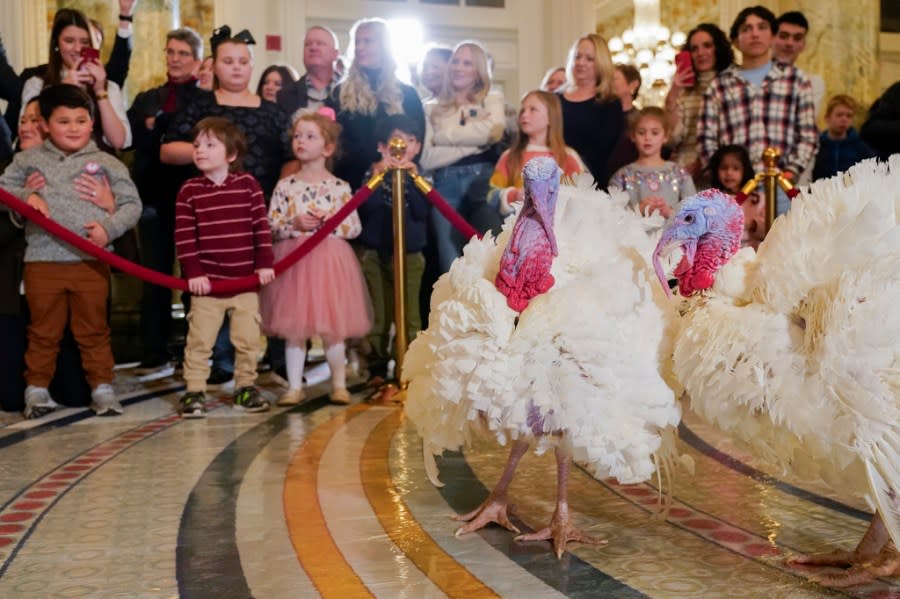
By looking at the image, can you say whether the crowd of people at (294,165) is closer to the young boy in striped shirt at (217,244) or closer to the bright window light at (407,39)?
the young boy in striped shirt at (217,244)

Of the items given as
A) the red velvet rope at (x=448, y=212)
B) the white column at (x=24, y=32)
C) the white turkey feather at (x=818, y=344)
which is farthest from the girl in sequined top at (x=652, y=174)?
the white column at (x=24, y=32)

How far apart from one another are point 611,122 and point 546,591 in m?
4.21

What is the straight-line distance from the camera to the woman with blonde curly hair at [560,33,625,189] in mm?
6520

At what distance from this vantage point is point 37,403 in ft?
17.8

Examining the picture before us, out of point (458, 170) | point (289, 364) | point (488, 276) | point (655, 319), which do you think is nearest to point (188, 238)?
point (289, 364)

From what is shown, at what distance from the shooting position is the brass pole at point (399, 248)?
577 centimetres

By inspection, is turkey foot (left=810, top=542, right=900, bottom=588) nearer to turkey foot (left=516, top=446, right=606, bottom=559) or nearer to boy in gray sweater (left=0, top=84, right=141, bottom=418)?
turkey foot (left=516, top=446, right=606, bottom=559)

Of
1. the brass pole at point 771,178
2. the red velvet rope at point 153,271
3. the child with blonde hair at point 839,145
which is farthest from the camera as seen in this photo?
the child with blonde hair at point 839,145

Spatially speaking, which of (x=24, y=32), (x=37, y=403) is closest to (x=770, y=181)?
(x=37, y=403)

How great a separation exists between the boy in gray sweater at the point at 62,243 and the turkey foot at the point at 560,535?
9.77ft

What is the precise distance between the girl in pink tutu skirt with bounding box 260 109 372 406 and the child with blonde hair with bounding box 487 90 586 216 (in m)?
0.85

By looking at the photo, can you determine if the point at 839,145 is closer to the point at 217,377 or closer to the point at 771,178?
the point at 771,178

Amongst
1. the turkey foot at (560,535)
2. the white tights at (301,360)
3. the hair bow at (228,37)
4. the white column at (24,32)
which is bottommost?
the turkey foot at (560,535)

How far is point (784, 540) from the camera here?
10.7 ft
